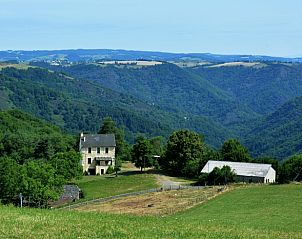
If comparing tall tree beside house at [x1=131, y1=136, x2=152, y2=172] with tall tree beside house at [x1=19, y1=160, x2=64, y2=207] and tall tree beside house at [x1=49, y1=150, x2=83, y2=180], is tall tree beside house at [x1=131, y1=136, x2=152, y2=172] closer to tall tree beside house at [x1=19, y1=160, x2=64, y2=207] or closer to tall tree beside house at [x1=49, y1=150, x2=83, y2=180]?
tall tree beside house at [x1=49, y1=150, x2=83, y2=180]

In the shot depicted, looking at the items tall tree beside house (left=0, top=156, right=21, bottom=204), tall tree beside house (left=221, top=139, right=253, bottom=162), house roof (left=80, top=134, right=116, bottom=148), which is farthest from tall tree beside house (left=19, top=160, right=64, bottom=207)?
house roof (left=80, top=134, right=116, bottom=148)

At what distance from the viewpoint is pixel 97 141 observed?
94.0 m

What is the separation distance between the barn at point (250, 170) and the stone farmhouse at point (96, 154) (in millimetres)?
19987

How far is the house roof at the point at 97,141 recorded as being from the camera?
9327 cm

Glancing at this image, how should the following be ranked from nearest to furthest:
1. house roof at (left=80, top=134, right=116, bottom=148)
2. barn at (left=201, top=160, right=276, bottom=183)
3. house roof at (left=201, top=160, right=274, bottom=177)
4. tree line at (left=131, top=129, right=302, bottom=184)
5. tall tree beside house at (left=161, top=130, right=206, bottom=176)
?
barn at (left=201, top=160, right=276, bottom=183)
house roof at (left=201, top=160, right=274, bottom=177)
tree line at (left=131, top=129, right=302, bottom=184)
tall tree beside house at (left=161, top=130, right=206, bottom=176)
house roof at (left=80, top=134, right=116, bottom=148)

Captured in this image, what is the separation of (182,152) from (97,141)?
52.8ft

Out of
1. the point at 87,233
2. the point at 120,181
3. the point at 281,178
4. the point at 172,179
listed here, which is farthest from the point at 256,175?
the point at 87,233

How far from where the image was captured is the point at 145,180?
77.7 meters

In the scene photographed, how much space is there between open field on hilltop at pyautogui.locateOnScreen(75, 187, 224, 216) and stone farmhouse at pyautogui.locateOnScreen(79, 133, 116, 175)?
29670 mm

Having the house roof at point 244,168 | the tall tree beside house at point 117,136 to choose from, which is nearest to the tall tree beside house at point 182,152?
the house roof at point 244,168

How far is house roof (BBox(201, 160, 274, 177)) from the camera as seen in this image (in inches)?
2997

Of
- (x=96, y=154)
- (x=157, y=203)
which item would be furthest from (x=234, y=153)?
(x=157, y=203)

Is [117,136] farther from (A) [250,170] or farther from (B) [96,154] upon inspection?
(A) [250,170]

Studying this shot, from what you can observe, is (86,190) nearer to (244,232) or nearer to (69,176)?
(69,176)
